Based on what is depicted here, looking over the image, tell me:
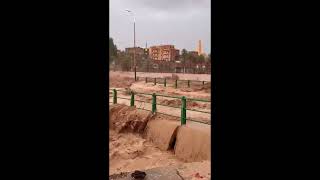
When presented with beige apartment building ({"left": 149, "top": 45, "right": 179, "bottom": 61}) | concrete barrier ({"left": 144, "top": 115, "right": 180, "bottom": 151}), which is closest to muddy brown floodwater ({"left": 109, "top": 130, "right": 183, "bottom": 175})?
concrete barrier ({"left": 144, "top": 115, "right": 180, "bottom": 151})

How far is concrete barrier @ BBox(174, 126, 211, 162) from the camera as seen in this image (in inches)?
242

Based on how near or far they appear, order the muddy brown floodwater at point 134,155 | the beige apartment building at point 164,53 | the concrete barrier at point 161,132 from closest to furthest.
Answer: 1. the muddy brown floodwater at point 134,155
2. the concrete barrier at point 161,132
3. the beige apartment building at point 164,53

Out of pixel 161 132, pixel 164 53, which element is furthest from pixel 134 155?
pixel 164 53

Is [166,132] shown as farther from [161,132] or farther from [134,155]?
[134,155]

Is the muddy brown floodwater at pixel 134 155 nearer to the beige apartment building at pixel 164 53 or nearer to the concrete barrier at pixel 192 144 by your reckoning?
the concrete barrier at pixel 192 144

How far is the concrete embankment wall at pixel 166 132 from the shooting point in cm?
631

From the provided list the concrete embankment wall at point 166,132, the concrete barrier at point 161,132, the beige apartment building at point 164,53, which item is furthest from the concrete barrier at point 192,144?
the beige apartment building at point 164,53

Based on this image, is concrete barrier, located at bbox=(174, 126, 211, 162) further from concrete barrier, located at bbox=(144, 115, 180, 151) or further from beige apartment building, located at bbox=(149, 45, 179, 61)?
beige apartment building, located at bbox=(149, 45, 179, 61)

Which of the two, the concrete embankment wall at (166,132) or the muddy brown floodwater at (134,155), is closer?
the concrete embankment wall at (166,132)

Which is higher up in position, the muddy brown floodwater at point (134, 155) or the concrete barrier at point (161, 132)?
the concrete barrier at point (161, 132)

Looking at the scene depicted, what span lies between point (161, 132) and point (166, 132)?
0.90 ft
